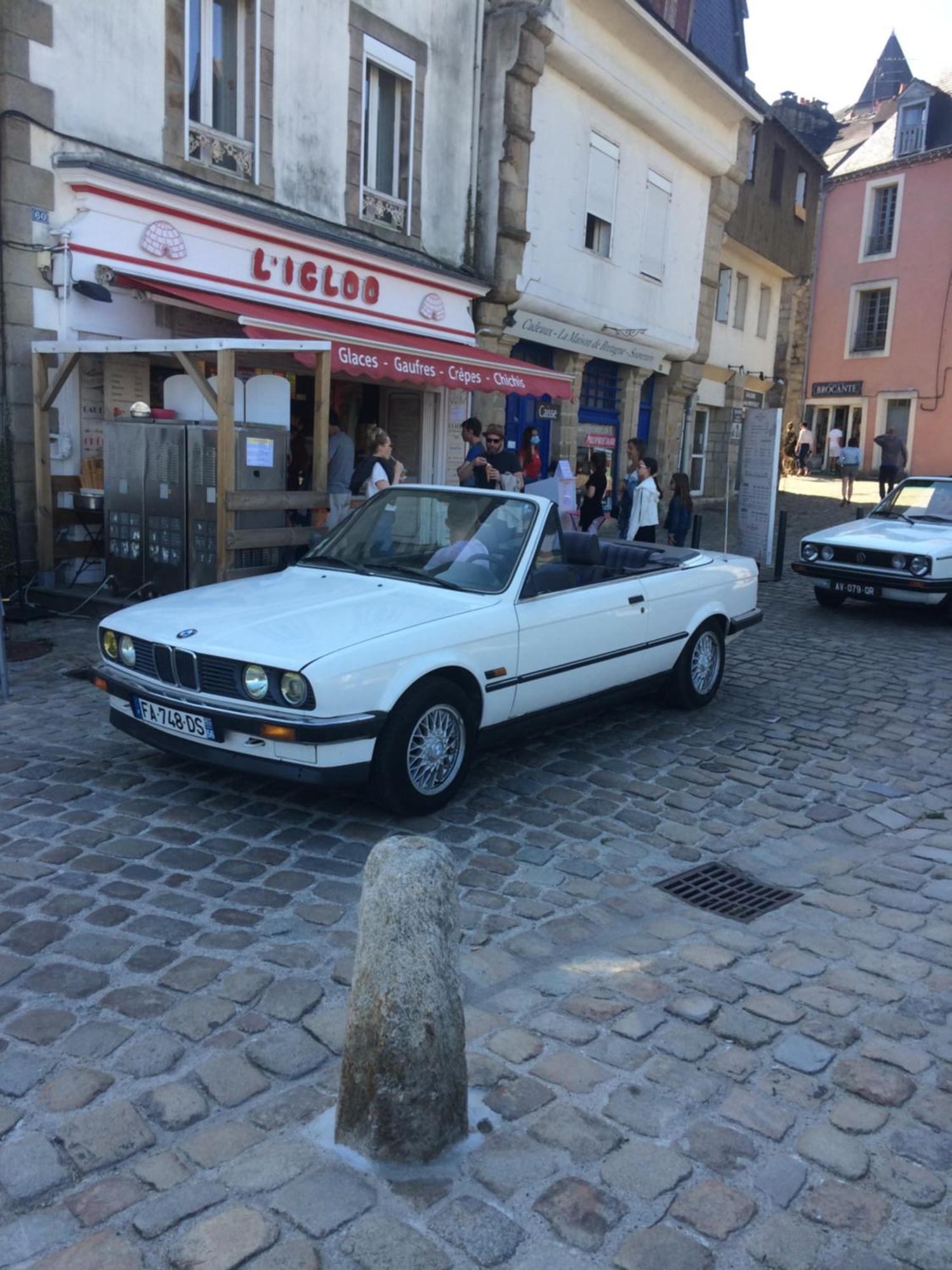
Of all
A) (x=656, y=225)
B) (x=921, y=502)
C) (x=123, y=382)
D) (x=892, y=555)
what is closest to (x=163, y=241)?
(x=123, y=382)

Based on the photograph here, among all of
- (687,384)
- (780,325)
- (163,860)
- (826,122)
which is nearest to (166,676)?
(163,860)

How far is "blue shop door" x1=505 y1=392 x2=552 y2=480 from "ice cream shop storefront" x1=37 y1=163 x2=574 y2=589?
2995mm

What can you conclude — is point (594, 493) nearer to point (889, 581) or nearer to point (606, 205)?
point (889, 581)

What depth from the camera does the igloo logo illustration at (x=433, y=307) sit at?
14219 mm

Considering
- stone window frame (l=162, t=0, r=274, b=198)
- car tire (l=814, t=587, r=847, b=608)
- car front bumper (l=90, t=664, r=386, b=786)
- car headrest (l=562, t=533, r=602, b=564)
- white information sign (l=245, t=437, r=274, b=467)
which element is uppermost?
stone window frame (l=162, t=0, r=274, b=198)

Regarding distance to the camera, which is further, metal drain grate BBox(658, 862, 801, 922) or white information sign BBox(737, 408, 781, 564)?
white information sign BBox(737, 408, 781, 564)

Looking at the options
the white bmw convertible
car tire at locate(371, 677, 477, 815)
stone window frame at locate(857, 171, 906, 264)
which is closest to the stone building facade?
the white bmw convertible

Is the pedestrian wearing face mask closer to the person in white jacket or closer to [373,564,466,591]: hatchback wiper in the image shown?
the person in white jacket

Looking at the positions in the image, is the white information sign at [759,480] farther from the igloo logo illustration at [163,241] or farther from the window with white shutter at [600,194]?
the igloo logo illustration at [163,241]

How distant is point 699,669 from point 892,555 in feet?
15.8

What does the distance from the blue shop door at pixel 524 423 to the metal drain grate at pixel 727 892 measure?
12.9 metres

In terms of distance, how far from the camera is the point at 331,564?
Result: 6090 millimetres

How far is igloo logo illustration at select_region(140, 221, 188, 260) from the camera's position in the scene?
10134 mm

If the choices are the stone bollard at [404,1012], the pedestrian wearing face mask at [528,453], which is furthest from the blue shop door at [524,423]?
the stone bollard at [404,1012]
